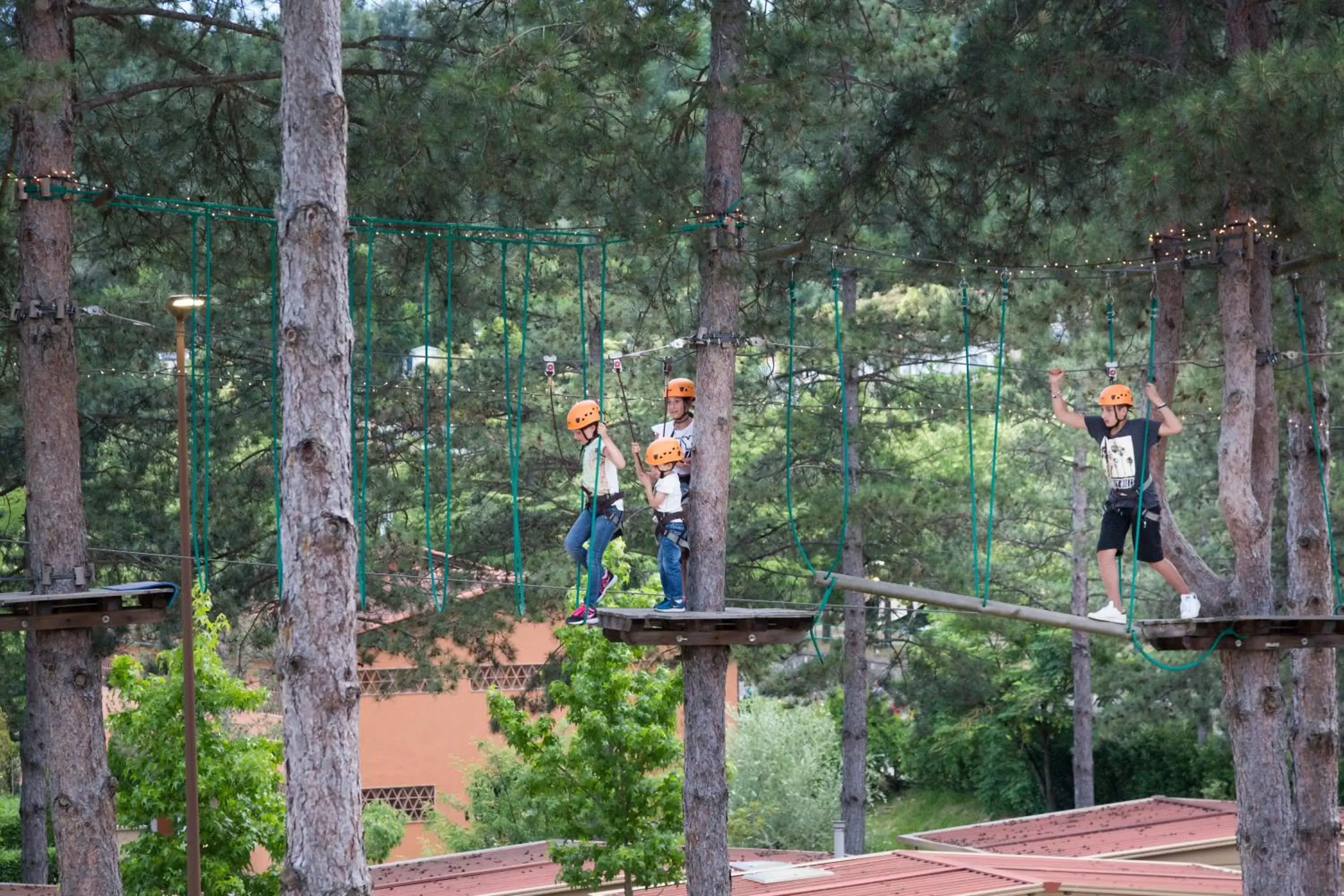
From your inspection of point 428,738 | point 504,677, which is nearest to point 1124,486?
point 504,677

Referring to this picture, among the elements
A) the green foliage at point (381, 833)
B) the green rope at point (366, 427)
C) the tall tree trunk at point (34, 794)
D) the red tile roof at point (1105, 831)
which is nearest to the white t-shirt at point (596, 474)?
the green rope at point (366, 427)

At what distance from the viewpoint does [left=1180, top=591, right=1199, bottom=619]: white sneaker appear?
10.5m

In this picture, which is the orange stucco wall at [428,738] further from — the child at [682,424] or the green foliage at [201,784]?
the child at [682,424]

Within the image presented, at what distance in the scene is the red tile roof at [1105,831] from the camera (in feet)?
63.2

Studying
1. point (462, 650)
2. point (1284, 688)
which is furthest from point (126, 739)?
point (1284, 688)

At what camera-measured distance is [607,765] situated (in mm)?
14883

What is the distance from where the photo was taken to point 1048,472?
28.4 meters

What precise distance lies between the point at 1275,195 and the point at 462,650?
1594 centimetres

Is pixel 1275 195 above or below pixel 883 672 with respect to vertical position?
above

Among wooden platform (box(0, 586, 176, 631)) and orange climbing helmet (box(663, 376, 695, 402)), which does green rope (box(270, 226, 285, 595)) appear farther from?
orange climbing helmet (box(663, 376, 695, 402))

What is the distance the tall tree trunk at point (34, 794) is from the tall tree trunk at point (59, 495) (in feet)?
23.2

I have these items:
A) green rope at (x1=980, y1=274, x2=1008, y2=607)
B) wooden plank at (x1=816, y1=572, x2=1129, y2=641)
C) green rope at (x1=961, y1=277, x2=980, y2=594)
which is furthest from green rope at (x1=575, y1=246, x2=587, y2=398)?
green rope at (x1=980, y1=274, x2=1008, y2=607)

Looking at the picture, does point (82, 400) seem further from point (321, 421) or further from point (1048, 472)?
point (1048, 472)

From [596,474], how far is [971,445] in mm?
2427
